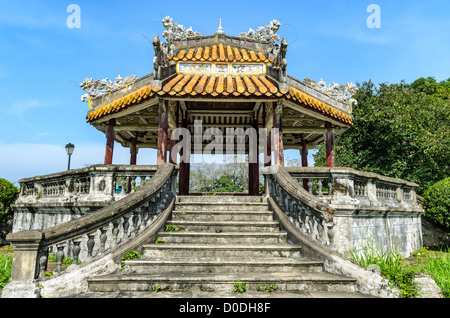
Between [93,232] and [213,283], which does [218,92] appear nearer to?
[93,232]

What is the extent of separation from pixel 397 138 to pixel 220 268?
46.7ft

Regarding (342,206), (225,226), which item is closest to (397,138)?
(342,206)

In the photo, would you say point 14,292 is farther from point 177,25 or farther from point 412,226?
point 412,226

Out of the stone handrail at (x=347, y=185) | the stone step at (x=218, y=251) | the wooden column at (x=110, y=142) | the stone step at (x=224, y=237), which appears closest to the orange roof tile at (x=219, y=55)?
the wooden column at (x=110, y=142)

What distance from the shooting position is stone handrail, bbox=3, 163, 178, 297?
11.2 ft

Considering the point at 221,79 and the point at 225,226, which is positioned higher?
the point at 221,79

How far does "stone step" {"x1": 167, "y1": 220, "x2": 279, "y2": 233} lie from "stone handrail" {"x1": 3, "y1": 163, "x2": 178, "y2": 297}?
718 mm

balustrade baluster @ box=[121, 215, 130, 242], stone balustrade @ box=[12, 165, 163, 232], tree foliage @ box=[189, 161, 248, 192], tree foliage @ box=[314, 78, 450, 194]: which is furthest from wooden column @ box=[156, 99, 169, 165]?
Result: tree foliage @ box=[189, 161, 248, 192]

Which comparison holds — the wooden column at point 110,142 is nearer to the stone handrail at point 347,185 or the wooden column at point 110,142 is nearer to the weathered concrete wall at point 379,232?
the stone handrail at point 347,185

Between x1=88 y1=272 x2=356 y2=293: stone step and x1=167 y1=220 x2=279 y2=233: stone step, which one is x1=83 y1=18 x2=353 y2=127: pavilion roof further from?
x1=88 y1=272 x2=356 y2=293: stone step

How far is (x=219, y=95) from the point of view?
814 centimetres

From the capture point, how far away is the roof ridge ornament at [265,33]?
11023mm
